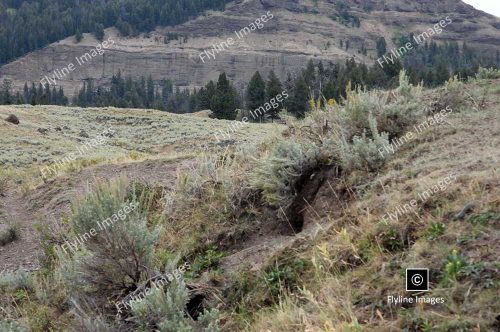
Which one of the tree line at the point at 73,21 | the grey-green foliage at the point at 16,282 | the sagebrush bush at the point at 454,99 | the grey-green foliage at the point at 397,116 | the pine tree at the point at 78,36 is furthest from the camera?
the pine tree at the point at 78,36

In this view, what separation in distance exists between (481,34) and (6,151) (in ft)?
667

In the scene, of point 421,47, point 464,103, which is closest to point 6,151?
point 464,103

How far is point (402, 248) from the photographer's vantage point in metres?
3.76

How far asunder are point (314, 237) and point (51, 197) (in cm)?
888

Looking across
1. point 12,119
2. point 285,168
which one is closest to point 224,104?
point 12,119

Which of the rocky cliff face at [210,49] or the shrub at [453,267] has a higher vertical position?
the shrub at [453,267]

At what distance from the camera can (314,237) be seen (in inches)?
180

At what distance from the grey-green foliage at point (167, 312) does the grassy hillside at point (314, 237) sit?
14 mm

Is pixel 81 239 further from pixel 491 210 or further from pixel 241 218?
pixel 491 210

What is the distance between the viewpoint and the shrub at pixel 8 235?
30.4 feet

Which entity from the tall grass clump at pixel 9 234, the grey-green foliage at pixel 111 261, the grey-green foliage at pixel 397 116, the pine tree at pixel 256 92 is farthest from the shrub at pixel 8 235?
→ the pine tree at pixel 256 92

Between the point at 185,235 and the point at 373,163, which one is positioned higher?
the point at 373,163

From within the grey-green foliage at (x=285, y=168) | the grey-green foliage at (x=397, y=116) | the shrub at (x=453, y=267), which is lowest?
the grey-green foliage at (x=285, y=168)

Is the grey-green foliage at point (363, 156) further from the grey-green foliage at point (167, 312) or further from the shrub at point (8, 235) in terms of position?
the shrub at point (8, 235)
